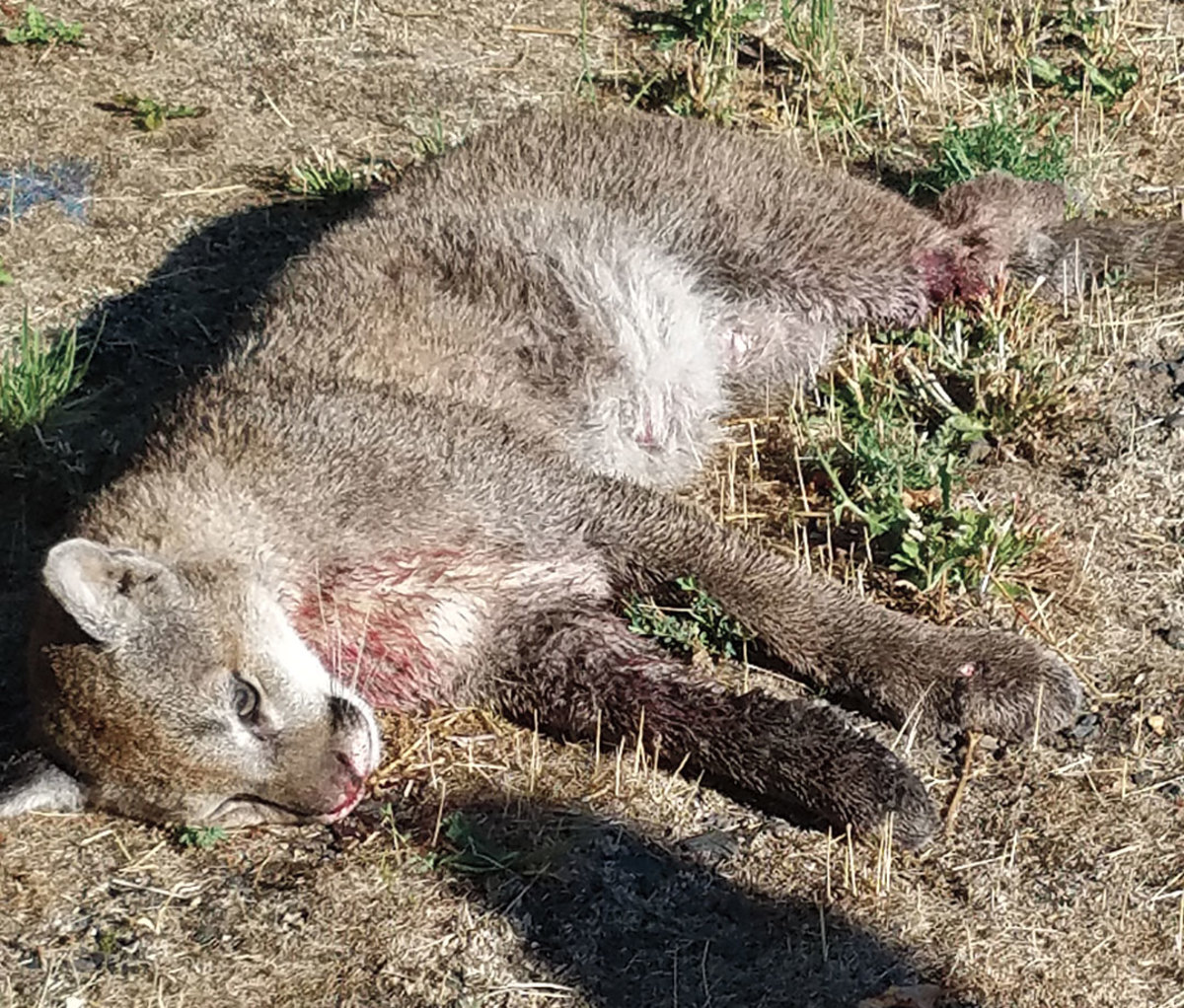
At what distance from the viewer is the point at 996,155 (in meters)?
6.05

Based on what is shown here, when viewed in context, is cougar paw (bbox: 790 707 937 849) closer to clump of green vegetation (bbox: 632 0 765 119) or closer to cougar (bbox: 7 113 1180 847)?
cougar (bbox: 7 113 1180 847)

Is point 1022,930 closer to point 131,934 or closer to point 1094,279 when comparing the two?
point 131,934

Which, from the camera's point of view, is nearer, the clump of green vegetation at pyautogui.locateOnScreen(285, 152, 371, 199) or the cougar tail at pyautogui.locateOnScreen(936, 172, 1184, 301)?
the cougar tail at pyautogui.locateOnScreen(936, 172, 1184, 301)

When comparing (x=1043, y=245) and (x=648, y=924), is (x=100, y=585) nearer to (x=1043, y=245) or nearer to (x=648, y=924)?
(x=648, y=924)

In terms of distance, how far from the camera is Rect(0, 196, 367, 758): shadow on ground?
17.3 feet

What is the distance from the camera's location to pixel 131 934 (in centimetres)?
403

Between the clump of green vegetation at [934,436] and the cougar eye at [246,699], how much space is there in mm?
1768

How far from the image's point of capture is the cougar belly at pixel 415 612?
435cm

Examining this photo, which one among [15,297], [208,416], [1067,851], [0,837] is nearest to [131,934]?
→ [0,837]

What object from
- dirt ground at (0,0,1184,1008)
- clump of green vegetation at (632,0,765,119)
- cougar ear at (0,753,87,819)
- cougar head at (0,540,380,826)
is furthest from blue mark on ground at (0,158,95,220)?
cougar ear at (0,753,87,819)

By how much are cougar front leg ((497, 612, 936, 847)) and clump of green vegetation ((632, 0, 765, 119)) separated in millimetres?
2962

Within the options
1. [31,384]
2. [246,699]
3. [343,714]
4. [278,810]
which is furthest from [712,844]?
[31,384]

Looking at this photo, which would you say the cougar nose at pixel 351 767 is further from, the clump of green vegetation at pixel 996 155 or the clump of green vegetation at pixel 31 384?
the clump of green vegetation at pixel 996 155

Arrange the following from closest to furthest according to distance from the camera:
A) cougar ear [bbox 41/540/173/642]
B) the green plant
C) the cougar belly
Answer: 1. cougar ear [bbox 41/540/173/642]
2. the cougar belly
3. the green plant
